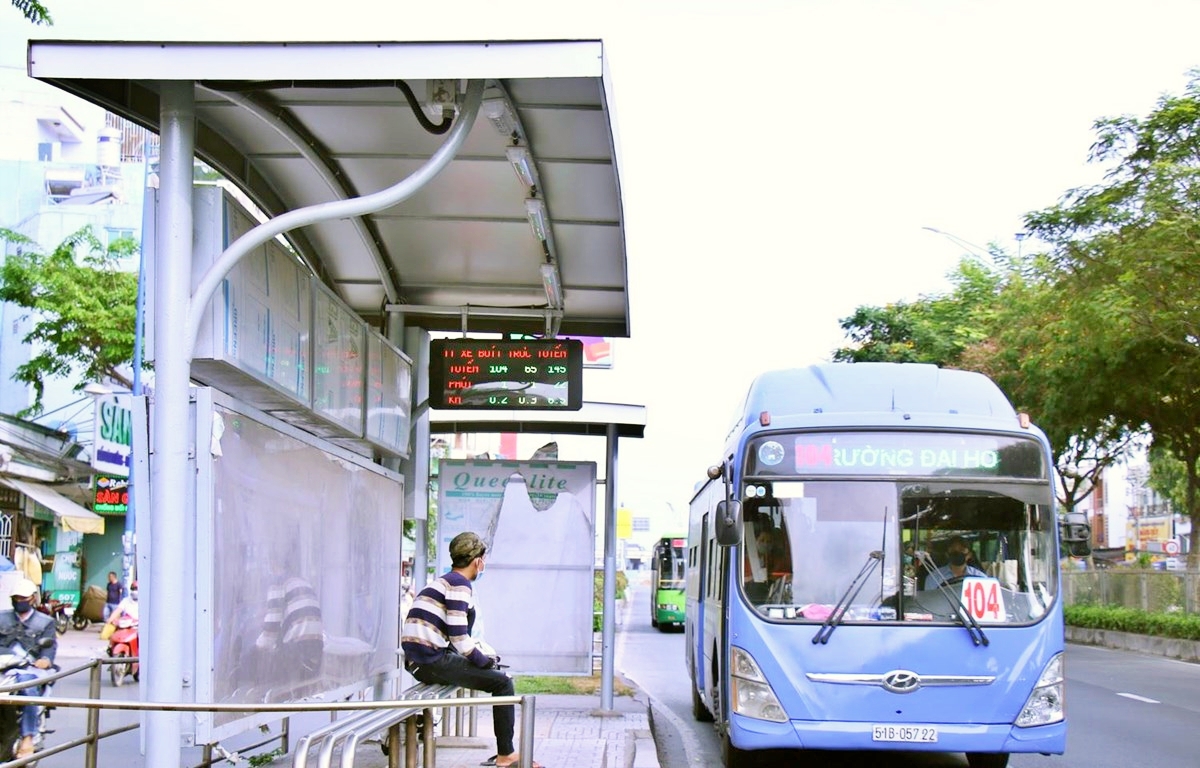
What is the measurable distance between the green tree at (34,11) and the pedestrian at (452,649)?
455 cm

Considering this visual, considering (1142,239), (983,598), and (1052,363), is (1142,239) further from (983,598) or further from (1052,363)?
(983,598)

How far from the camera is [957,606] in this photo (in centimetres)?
988

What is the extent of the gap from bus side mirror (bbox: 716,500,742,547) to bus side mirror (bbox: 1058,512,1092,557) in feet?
7.92

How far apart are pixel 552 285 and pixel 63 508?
23530mm

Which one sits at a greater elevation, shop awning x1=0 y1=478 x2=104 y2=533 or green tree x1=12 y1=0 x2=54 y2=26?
green tree x1=12 y1=0 x2=54 y2=26

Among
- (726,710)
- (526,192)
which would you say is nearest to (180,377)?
(526,192)

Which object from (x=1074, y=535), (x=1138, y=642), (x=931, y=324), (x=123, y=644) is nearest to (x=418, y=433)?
(x=1074, y=535)

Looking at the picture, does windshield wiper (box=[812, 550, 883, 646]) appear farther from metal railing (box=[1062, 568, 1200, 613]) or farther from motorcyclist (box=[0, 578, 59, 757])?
metal railing (box=[1062, 568, 1200, 613])

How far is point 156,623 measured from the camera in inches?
246

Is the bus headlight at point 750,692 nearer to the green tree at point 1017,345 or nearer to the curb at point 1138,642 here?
the green tree at point 1017,345

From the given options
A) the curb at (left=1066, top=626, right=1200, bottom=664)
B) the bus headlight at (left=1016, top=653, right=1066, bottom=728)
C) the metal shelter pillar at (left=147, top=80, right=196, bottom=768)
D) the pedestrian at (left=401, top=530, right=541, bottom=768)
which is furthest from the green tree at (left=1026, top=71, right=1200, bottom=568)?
the metal shelter pillar at (left=147, top=80, right=196, bottom=768)

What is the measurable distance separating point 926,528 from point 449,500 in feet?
19.8

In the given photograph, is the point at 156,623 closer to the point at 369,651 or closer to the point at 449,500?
the point at 369,651

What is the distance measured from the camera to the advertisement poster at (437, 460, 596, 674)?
14.9m
